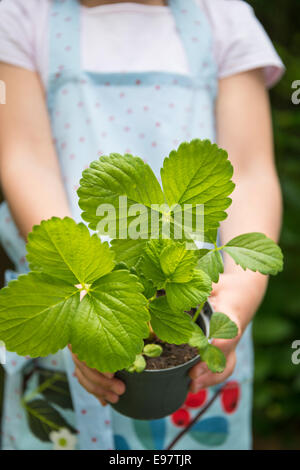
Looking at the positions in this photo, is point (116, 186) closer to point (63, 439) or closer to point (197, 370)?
point (197, 370)

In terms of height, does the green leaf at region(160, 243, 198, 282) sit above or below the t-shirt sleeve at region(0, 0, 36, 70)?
below

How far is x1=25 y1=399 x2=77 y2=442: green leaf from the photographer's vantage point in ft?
1.65

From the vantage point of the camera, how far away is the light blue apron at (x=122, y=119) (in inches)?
19.7

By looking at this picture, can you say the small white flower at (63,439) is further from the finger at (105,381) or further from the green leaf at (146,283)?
the green leaf at (146,283)

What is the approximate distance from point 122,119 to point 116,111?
1 centimetres

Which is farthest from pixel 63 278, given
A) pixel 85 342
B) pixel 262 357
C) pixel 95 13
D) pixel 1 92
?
pixel 262 357

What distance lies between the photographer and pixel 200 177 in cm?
26

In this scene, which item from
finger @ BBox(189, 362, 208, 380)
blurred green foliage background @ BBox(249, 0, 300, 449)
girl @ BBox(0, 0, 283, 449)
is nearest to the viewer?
finger @ BBox(189, 362, 208, 380)

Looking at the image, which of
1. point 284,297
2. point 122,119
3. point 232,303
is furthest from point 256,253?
point 284,297

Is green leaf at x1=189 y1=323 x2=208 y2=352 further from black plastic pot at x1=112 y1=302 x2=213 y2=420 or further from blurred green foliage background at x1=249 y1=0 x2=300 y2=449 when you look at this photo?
blurred green foliage background at x1=249 y1=0 x2=300 y2=449

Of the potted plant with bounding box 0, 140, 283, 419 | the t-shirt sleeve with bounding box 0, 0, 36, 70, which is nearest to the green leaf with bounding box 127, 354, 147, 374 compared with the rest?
the potted plant with bounding box 0, 140, 283, 419

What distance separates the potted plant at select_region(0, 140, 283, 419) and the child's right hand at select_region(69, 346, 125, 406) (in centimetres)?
5

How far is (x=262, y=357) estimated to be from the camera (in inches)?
39.2

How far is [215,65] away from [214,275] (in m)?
0.35
